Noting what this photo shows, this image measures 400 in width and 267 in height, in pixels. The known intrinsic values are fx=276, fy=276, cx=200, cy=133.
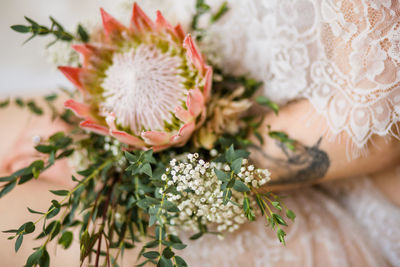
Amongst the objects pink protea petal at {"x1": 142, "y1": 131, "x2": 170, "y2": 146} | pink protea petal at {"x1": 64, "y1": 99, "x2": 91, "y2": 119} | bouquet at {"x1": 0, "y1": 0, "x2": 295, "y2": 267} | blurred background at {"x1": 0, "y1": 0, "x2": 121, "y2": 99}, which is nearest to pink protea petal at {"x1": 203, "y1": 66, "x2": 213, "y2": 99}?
bouquet at {"x1": 0, "y1": 0, "x2": 295, "y2": 267}

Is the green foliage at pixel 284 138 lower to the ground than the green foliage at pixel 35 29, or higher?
lower

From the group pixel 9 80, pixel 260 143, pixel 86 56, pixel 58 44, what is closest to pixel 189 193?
pixel 260 143

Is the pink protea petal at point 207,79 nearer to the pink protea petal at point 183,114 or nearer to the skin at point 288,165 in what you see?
the pink protea petal at point 183,114

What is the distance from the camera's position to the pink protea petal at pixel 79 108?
1.60 feet

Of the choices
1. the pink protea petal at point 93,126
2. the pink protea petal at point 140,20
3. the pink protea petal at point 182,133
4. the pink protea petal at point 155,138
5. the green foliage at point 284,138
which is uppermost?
the pink protea petal at point 140,20

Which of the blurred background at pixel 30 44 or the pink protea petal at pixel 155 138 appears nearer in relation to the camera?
the pink protea petal at pixel 155 138

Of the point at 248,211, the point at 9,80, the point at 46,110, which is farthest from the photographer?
the point at 9,80

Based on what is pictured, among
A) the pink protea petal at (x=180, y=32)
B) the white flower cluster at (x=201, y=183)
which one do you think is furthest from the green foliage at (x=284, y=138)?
the pink protea petal at (x=180, y=32)

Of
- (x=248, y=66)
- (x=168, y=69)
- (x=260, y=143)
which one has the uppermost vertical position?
(x=168, y=69)

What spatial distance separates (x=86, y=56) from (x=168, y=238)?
1.23ft

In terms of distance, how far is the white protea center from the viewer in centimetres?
48

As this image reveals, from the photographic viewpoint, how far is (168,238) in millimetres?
473

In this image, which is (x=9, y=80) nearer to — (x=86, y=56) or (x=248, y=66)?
(x=86, y=56)

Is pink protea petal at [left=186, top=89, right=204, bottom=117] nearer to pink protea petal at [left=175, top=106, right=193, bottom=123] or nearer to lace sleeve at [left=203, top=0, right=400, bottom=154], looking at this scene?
pink protea petal at [left=175, top=106, right=193, bottom=123]
